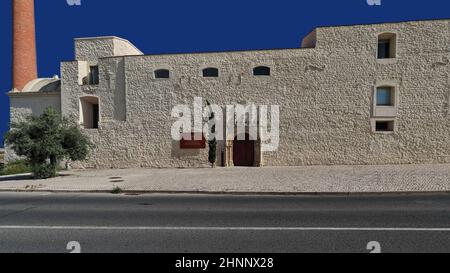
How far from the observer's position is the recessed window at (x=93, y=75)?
654 inches

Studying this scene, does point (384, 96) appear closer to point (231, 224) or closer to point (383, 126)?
point (383, 126)

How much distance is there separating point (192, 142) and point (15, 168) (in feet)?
41.8

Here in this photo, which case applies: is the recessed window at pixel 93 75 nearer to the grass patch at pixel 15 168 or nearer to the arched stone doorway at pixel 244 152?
the grass patch at pixel 15 168

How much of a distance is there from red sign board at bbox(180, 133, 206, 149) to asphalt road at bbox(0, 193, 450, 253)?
8155 millimetres

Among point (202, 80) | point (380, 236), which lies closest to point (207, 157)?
point (202, 80)

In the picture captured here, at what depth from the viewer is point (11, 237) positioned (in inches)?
171

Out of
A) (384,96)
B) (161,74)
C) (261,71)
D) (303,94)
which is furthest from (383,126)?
(161,74)

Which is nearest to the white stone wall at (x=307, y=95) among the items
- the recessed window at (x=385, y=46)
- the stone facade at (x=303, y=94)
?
the stone facade at (x=303, y=94)

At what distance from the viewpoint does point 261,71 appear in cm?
1512

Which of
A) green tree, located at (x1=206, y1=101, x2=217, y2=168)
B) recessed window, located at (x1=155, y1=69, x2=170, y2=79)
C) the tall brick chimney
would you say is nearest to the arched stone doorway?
green tree, located at (x1=206, y1=101, x2=217, y2=168)

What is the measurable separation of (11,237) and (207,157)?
37.2 ft
